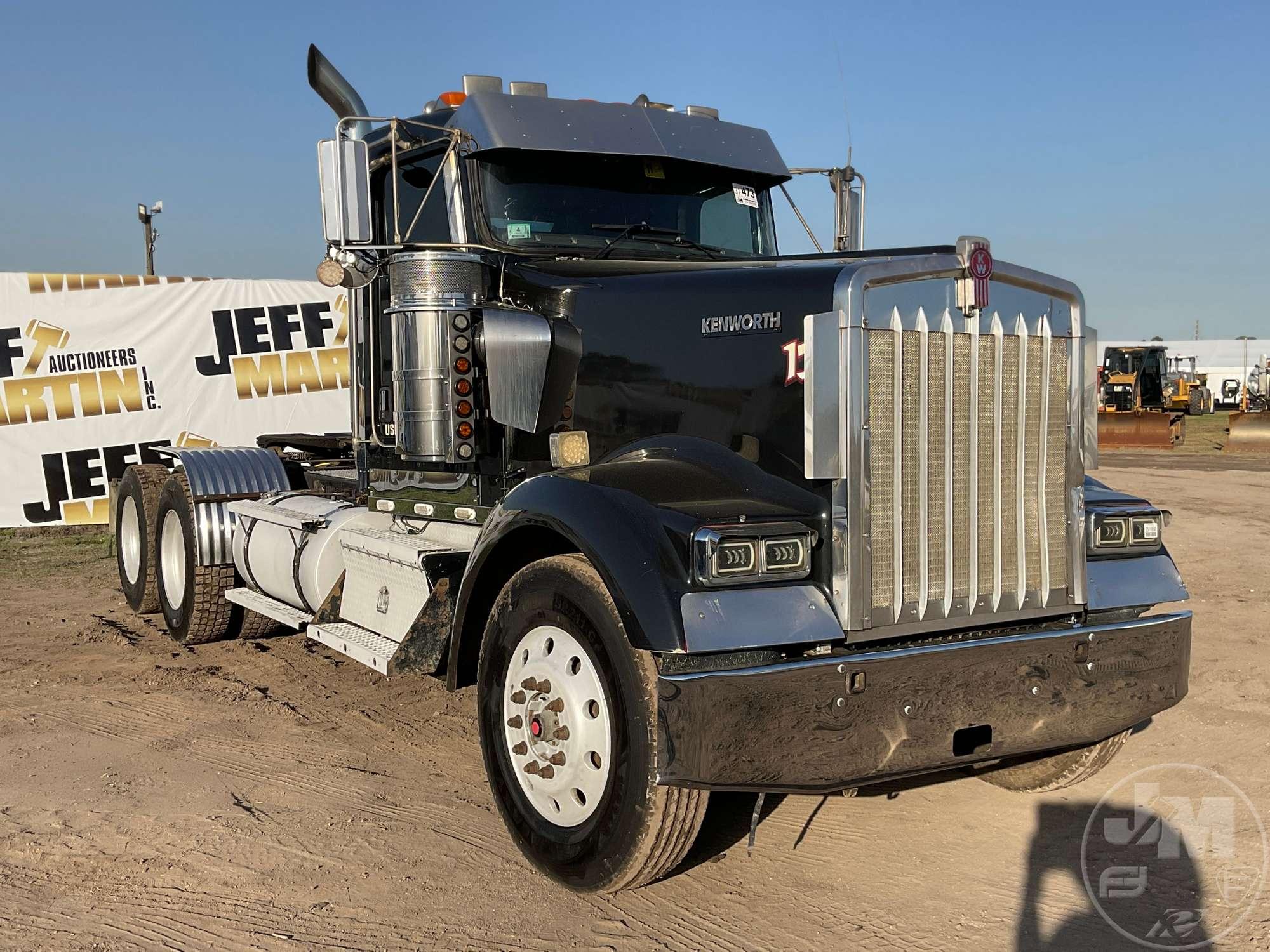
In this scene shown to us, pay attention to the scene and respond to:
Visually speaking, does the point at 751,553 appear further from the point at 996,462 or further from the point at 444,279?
the point at 444,279

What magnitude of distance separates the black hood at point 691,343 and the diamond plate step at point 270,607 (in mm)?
2485

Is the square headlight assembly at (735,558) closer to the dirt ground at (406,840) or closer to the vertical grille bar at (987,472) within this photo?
the vertical grille bar at (987,472)

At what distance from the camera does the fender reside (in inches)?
133

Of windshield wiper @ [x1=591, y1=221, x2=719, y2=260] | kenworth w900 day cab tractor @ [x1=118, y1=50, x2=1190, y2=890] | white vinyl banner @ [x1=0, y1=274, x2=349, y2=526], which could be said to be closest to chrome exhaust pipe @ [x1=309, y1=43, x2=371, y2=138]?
kenworth w900 day cab tractor @ [x1=118, y1=50, x2=1190, y2=890]

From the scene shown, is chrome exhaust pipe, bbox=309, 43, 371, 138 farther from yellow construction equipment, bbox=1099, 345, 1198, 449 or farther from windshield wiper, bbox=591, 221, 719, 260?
yellow construction equipment, bbox=1099, 345, 1198, 449

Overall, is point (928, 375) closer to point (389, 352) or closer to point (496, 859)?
point (496, 859)

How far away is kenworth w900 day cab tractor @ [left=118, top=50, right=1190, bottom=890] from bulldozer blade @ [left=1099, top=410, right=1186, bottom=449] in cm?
2503

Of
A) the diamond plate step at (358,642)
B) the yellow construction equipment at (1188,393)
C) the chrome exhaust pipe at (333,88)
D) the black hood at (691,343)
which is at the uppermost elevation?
the chrome exhaust pipe at (333,88)

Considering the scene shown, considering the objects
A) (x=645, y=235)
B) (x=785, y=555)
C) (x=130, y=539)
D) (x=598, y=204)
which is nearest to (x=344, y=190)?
(x=598, y=204)

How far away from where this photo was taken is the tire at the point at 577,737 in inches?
135

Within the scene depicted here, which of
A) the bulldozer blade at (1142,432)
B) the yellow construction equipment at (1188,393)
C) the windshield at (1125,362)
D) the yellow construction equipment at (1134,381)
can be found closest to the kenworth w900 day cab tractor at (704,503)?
the bulldozer blade at (1142,432)

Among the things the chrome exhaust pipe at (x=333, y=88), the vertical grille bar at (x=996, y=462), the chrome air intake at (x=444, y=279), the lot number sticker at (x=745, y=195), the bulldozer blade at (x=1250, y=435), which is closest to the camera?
the vertical grille bar at (x=996, y=462)

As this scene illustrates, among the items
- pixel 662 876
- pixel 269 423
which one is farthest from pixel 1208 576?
pixel 269 423

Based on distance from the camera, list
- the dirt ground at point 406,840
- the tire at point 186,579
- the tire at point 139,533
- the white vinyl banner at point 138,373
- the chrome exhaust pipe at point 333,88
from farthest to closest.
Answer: the white vinyl banner at point 138,373, the tire at point 139,533, the tire at point 186,579, the chrome exhaust pipe at point 333,88, the dirt ground at point 406,840
